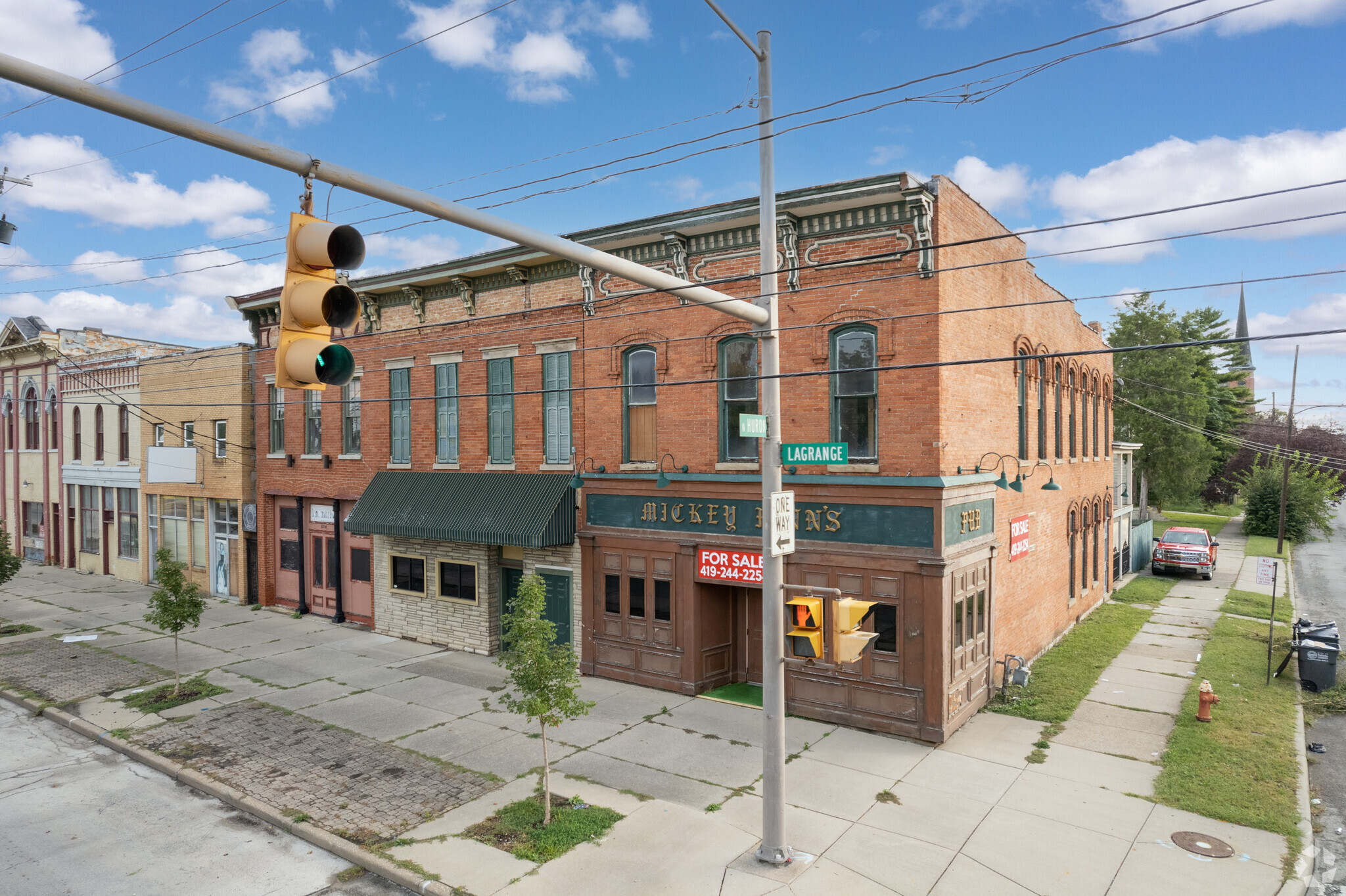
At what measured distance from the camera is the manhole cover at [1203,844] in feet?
28.4

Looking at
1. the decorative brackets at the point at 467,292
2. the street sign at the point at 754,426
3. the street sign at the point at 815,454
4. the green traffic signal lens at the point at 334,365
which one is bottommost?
the street sign at the point at 815,454

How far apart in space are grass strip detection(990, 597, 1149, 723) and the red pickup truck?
314 inches

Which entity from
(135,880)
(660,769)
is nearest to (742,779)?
(660,769)

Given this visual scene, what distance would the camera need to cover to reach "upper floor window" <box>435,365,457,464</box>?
734 inches

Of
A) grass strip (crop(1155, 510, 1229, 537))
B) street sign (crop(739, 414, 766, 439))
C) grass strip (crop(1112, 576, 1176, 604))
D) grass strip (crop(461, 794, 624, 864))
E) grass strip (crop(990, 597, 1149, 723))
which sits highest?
street sign (crop(739, 414, 766, 439))

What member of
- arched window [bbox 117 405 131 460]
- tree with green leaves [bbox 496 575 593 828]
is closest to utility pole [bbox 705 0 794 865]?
tree with green leaves [bbox 496 575 593 828]

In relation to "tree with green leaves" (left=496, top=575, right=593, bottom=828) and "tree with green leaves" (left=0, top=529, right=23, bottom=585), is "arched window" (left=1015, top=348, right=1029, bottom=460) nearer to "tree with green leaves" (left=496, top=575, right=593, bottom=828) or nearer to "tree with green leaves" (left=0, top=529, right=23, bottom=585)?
"tree with green leaves" (left=496, top=575, right=593, bottom=828)

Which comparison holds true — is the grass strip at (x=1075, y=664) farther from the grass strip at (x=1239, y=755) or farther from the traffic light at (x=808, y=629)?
A: the traffic light at (x=808, y=629)

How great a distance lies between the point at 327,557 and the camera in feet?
70.9

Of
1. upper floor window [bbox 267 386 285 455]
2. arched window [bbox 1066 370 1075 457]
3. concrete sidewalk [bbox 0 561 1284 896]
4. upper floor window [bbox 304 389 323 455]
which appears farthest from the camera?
upper floor window [bbox 267 386 285 455]

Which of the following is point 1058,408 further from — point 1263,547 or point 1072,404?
point 1263,547

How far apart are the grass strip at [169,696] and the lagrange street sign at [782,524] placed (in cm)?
1203

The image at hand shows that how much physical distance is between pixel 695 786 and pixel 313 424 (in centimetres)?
1610

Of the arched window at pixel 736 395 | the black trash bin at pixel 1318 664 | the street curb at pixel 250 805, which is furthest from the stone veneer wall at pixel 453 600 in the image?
the black trash bin at pixel 1318 664
